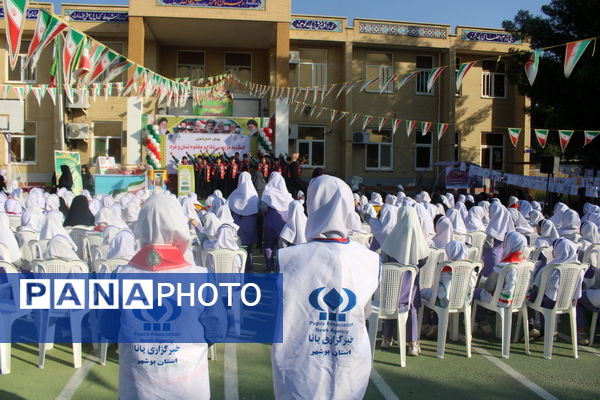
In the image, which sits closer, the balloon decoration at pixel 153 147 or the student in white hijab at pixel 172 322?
the student in white hijab at pixel 172 322

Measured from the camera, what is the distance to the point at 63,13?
73.2 feet

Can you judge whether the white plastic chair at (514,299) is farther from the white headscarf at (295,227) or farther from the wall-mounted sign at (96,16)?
the wall-mounted sign at (96,16)

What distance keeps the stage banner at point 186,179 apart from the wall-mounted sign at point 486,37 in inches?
542

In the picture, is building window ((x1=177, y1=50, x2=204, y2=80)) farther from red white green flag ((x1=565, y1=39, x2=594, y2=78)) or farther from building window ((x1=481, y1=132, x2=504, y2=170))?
red white green flag ((x1=565, y1=39, x2=594, y2=78))

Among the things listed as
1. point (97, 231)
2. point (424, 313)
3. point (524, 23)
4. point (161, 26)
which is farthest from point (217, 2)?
point (424, 313)

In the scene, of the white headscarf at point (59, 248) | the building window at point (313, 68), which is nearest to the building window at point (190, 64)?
the building window at point (313, 68)

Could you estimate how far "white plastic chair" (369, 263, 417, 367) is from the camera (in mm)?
5188

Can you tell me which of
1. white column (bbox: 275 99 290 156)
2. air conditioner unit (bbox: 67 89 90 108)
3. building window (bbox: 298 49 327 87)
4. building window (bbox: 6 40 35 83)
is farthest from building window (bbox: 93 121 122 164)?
building window (bbox: 298 49 327 87)

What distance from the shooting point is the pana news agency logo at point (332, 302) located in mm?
2799

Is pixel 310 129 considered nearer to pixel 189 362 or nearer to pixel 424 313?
pixel 424 313

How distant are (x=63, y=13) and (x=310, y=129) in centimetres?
1083

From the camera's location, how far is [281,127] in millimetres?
21484

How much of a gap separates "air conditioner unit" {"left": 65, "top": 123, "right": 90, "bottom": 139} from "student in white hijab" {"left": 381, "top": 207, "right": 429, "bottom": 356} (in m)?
19.1

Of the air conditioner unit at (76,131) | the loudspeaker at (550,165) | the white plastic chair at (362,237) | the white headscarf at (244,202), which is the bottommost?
the white plastic chair at (362,237)
